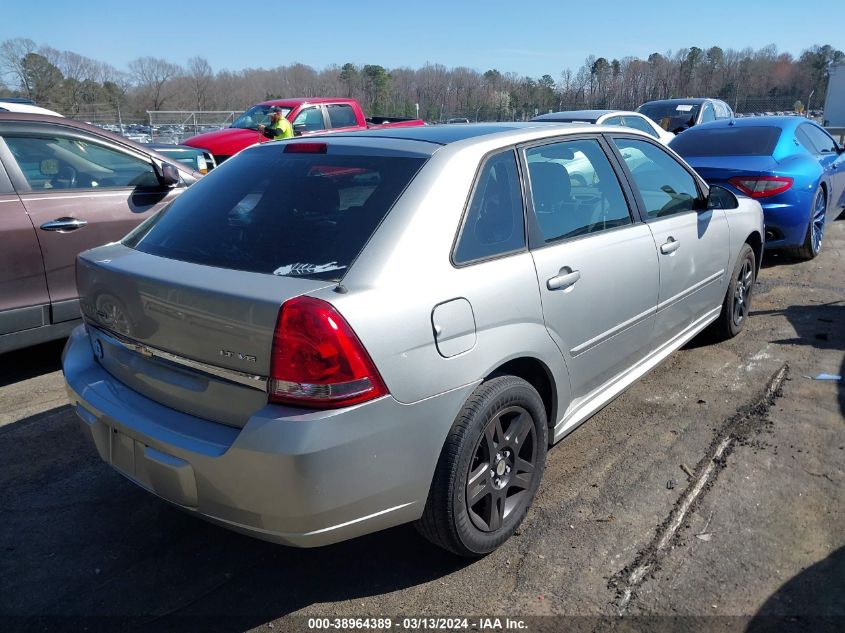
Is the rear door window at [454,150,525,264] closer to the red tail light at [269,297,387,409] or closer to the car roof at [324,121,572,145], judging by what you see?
the car roof at [324,121,572,145]

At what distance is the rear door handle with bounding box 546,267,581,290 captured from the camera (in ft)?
9.27

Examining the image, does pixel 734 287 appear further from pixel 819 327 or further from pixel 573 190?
pixel 573 190

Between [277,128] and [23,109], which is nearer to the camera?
[23,109]

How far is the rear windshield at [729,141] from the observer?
732 cm

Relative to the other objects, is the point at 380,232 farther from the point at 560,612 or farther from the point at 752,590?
the point at 752,590

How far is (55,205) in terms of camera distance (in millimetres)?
4527

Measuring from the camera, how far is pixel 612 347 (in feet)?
10.9

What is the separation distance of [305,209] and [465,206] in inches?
24.7

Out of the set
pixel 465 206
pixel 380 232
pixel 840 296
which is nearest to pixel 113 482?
pixel 380 232

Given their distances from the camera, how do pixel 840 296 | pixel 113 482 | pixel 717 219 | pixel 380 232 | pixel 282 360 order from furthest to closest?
pixel 840 296
pixel 717 219
pixel 113 482
pixel 380 232
pixel 282 360

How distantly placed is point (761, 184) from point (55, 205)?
6.48m

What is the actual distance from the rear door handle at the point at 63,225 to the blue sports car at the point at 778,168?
231 inches

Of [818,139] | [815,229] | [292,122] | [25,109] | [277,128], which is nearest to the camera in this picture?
[25,109]

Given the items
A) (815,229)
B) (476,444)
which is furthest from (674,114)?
(476,444)
